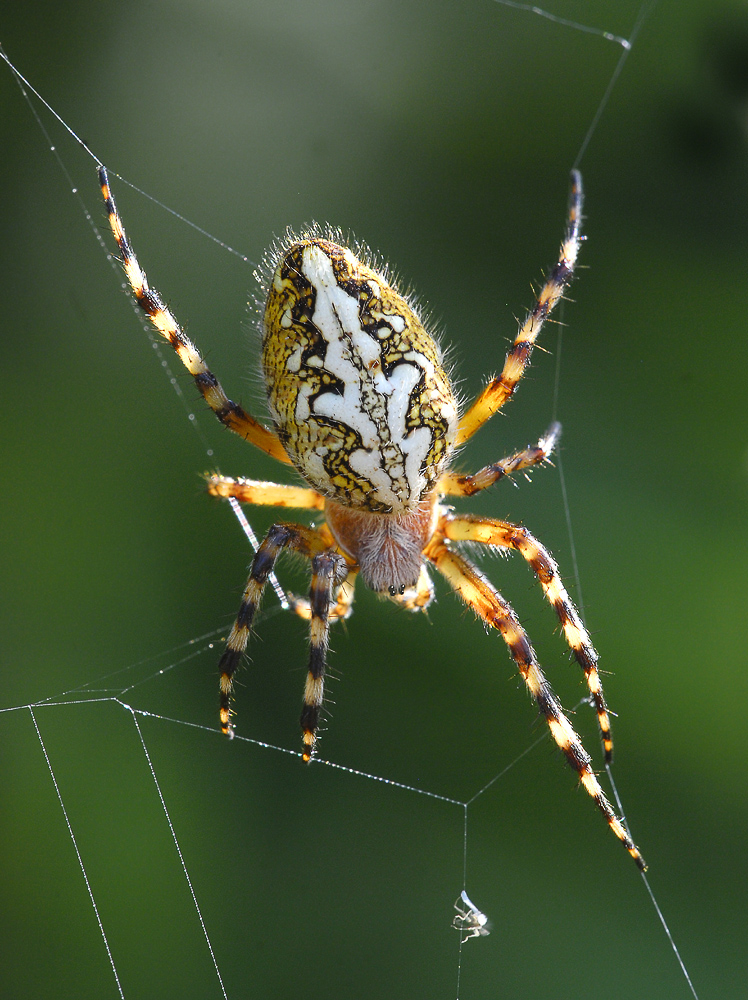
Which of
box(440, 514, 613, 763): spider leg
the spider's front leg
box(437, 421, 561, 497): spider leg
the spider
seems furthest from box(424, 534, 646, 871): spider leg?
the spider's front leg

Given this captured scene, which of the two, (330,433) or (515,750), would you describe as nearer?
(330,433)

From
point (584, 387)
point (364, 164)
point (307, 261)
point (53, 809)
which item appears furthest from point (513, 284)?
point (53, 809)

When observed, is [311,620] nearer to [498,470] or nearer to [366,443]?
[366,443]

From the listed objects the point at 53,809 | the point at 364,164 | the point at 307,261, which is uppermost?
the point at 364,164

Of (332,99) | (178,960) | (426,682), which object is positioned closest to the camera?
(178,960)

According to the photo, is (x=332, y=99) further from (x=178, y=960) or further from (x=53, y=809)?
(x=178, y=960)

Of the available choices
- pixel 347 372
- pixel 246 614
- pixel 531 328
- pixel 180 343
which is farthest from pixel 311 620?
pixel 531 328
